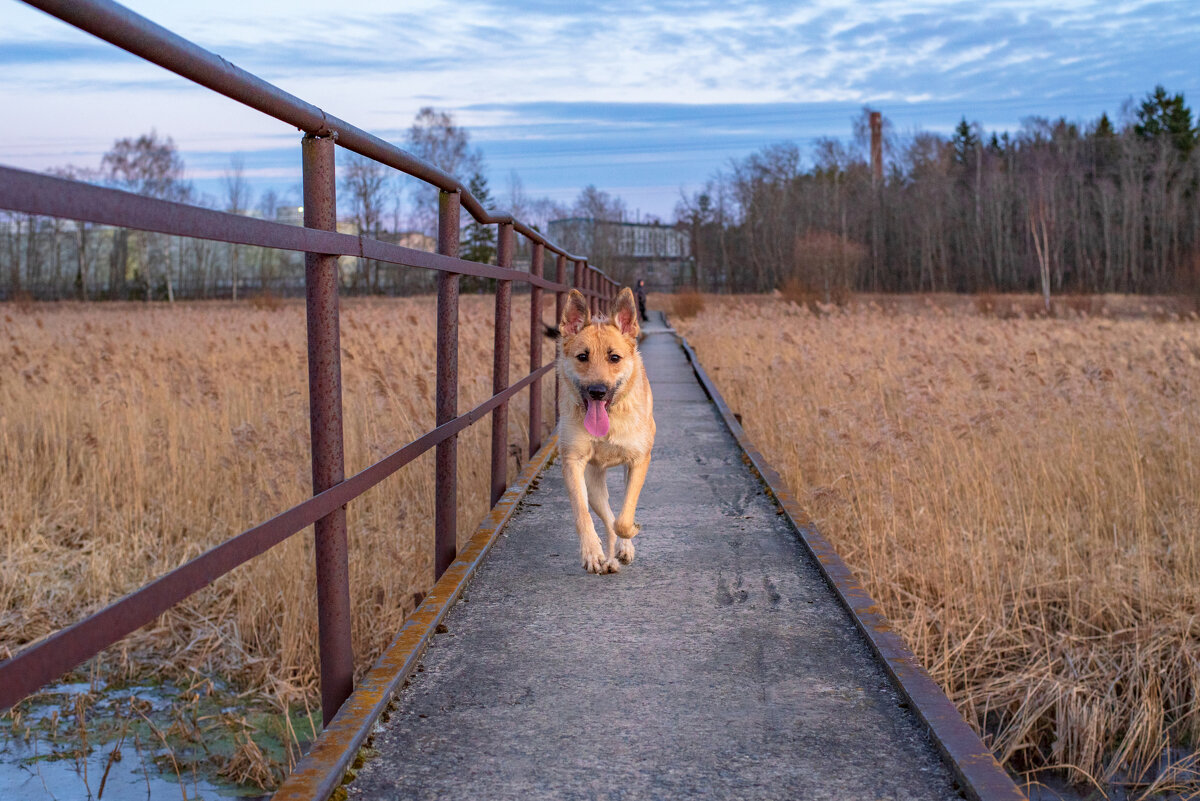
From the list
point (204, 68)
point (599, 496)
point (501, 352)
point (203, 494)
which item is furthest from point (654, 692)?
point (203, 494)

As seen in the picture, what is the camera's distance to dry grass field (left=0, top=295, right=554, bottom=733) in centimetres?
525

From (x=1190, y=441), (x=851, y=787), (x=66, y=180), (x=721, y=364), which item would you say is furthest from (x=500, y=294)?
(x=721, y=364)

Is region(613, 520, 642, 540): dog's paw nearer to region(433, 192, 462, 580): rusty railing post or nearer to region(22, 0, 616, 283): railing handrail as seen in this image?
region(433, 192, 462, 580): rusty railing post

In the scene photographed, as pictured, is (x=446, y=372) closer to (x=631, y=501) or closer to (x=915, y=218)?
(x=631, y=501)

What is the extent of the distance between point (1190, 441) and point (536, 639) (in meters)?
5.75

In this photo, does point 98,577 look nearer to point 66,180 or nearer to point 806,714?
point 806,714

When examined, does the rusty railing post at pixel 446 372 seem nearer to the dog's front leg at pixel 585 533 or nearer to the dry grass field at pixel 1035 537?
the dog's front leg at pixel 585 533

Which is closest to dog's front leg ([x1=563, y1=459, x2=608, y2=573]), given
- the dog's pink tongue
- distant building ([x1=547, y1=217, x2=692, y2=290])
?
the dog's pink tongue

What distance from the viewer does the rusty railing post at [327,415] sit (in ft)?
8.75

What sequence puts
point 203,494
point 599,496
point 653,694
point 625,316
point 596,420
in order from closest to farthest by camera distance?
1. point 653,694
2. point 596,420
3. point 599,496
4. point 625,316
5. point 203,494

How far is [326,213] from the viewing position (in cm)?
269

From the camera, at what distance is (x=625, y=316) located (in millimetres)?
4965

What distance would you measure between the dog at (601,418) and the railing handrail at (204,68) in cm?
155

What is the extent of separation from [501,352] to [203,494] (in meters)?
2.67
